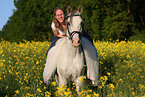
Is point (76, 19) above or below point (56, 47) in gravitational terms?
Result: above

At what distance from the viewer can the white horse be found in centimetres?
376

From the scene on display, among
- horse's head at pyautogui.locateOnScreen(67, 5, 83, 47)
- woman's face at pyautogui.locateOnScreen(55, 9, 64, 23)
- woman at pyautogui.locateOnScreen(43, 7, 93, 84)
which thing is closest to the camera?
horse's head at pyautogui.locateOnScreen(67, 5, 83, 47)

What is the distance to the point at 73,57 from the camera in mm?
4008

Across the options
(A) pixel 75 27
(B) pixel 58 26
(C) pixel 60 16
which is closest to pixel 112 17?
(C) pixel 60 16

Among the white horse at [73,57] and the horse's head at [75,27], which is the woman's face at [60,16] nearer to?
the white horse at [73,57]

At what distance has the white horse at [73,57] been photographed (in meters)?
3.76

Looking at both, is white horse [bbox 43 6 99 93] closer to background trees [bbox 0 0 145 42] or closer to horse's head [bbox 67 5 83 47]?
horse's head [bbox 67 5 83 47]

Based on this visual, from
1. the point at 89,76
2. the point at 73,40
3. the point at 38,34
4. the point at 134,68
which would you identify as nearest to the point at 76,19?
the point at 73,40

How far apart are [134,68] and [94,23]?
14.7m

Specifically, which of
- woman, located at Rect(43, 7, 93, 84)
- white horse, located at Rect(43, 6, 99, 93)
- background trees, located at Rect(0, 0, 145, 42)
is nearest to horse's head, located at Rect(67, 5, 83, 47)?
white horse, located at Rect(43, 6, 99, 93)

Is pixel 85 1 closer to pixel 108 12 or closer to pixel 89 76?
pixel 108 12

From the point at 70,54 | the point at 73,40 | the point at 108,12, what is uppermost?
the point at 108,12

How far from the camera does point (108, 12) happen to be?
20328 millimetres

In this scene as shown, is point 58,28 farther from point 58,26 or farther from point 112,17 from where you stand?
point 112,17
